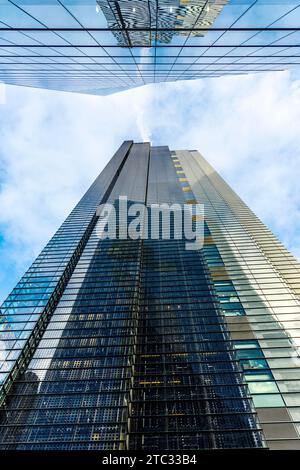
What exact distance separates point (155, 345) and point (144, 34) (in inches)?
1417

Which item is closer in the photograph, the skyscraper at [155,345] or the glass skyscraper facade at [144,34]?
the glass skyscraper facade at [144,34]

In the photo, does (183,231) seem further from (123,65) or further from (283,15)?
(283,15)

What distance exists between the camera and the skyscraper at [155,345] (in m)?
29.3

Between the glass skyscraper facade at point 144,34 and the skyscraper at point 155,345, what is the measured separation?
100.0 ft

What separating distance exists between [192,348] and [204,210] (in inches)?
1628

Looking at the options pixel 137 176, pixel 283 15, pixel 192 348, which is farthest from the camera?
pixel 137 176

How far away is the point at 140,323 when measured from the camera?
44.7m

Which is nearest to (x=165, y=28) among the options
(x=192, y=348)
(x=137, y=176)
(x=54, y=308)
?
(x=192, y=348)

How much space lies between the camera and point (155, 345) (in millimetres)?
40469

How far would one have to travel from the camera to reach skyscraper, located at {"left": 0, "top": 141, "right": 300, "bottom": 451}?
29344 millimetres

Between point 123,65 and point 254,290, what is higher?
point 254,290

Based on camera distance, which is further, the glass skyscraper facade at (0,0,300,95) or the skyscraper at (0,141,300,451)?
the skyscraper at (0,141,300,451)

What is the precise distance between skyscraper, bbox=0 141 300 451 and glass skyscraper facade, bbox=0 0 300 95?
3047cm

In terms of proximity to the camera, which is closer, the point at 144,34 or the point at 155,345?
the point at 144,34
